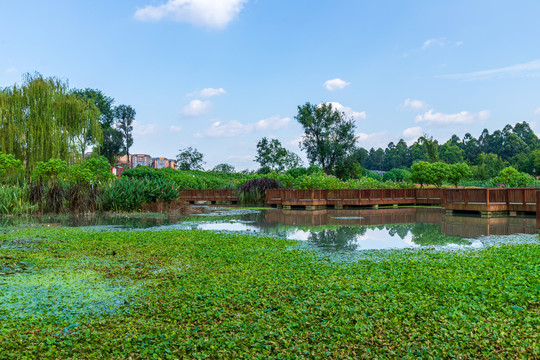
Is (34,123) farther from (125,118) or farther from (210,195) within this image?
(125,118)

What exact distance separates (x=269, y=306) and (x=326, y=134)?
166 ft

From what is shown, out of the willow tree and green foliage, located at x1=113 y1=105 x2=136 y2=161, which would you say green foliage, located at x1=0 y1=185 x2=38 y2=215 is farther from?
green foliage, located at x1=113 y1=105 x2=136 y2=161

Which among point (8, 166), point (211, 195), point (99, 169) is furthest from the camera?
point (211, 195)

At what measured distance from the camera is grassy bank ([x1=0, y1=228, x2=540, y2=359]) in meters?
3.04

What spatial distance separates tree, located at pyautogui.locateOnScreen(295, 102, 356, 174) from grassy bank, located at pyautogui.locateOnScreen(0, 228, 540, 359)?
4695 centimetres

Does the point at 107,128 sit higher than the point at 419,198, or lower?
higher

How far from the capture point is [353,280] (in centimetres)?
489

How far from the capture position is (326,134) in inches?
2109

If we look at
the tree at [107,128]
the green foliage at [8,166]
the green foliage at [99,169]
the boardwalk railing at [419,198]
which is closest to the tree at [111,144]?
the tree at [107,128]

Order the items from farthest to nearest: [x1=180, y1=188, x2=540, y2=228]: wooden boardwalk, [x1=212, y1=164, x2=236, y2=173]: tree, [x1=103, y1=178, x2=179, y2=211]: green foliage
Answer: [x1=212, y1=164, x2=236, y2=173]: tree → [x1=103, y1=178, x2=179, y2=211]: green foliage → [x1=180, y1=188, x2=540, y2=228]: wooden boardwalk

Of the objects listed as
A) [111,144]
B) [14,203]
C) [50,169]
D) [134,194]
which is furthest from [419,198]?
[111,144]

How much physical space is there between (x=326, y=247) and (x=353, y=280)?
299cm

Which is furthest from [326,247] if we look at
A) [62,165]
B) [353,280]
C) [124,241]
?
[62,165]

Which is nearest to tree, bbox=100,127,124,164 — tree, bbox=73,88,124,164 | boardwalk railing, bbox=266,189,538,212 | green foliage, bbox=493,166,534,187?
tree, bbox=73,88,124,164
